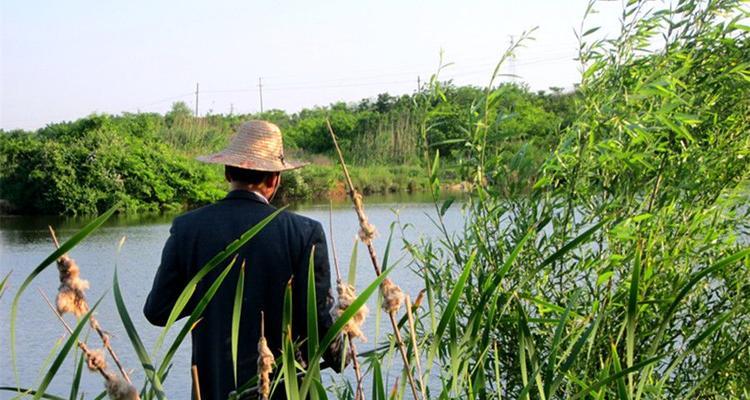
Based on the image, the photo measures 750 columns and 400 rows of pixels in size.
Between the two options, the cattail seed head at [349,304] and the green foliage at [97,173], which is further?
the green foliage at [97,173]

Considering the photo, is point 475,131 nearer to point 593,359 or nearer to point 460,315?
point 460,315

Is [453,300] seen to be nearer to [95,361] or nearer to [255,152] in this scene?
[95,361]

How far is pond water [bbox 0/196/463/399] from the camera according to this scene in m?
10.0

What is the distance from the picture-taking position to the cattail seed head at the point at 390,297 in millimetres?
1233

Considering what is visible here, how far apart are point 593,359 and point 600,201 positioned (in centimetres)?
60

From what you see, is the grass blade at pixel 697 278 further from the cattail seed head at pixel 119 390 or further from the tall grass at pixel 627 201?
the tall grass at pixel 627 201

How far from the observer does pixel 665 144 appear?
3.59 metres

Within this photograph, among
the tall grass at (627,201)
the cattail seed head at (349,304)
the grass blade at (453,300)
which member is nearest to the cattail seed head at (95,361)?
the cattail seed head at (349,304)

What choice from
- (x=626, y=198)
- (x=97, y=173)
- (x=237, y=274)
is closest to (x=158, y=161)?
(x=97, y=173)

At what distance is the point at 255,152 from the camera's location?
2.90 meters

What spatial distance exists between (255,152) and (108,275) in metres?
15.2

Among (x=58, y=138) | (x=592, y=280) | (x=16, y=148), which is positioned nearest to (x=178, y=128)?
(x=58, y=138)

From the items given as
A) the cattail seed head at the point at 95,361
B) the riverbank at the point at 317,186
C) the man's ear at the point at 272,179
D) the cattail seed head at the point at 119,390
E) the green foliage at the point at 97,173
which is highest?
the man's ear at the point at 272,179

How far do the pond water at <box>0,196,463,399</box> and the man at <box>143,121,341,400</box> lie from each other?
0.23 m
